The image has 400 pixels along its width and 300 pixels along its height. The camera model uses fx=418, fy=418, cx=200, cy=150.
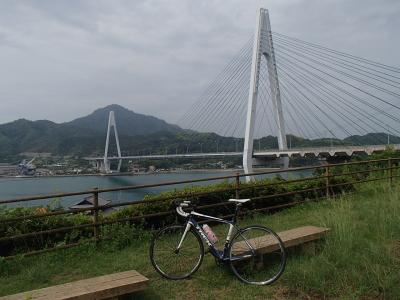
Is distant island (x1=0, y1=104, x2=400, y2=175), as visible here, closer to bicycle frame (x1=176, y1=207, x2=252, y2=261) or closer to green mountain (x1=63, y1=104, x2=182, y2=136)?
bicycle frame (x1=176, y1=207, x2=252, y2=261)

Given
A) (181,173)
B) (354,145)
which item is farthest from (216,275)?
(181,173)

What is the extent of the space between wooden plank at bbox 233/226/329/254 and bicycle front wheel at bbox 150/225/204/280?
1.31ft

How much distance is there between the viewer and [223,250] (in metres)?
3.87

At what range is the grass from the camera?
344 cm

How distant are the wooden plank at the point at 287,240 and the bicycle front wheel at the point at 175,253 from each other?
40 cm

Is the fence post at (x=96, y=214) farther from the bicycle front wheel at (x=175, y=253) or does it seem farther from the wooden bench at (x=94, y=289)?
the wooden bench at (x=94, y=289)

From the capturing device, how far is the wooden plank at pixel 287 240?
384cm

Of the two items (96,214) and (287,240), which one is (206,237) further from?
(96,214)

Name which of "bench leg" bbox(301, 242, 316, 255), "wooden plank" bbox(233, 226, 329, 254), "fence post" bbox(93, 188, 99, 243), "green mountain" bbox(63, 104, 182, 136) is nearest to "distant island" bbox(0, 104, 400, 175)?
"wooden plank" bbox(233, 226, 329, 254)

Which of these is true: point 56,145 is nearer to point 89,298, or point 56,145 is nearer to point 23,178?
point 23,178

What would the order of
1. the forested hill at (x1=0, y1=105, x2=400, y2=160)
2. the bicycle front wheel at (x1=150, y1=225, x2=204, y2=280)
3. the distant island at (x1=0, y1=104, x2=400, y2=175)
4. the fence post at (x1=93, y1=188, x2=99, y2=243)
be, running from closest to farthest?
the bicycle front wheel at (x1=150, y1=225, x2=204, y2=280)
the fence post at (x1=93, y1=188, x2=99, y2=243)
the distant island at (x1=0, y1=104, x2=400, y2=175)
the forested hill at (x1=0, y1=105, x2=400, y2=160)

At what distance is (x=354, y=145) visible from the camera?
28953 mm

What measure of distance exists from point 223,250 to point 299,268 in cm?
70

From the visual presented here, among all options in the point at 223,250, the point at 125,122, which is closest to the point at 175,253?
the point at 223,250
